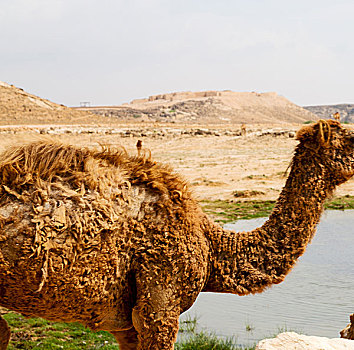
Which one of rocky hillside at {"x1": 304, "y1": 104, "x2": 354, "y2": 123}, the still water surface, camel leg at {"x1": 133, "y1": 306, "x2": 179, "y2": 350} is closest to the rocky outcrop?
camel leg at {"x1": 133, "y1": 306, "x2": 179, "y2": 350}

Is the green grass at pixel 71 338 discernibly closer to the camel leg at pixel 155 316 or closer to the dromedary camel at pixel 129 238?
the dromedary camel at pixel 129 238

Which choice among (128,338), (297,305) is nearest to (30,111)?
(297,305)

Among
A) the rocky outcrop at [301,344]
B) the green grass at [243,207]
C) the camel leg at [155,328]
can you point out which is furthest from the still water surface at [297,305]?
the green grass at [243,207]

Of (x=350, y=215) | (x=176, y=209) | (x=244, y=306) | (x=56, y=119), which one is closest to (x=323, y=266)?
(x=244, y=306)

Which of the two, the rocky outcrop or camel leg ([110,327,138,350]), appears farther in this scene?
camel leg ([110,327,138,350])

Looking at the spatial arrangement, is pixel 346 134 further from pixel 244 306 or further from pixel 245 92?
pixel 245 92

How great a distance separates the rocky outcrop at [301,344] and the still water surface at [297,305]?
2.30 metres

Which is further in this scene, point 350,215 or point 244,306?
point 350,215

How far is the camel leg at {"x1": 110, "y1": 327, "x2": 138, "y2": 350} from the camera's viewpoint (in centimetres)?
407

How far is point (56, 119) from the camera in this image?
1861 inches

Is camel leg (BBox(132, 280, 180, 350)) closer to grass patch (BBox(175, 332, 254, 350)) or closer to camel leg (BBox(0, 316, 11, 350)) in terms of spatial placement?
camel leg (BBox(0, 316, 11, 350))

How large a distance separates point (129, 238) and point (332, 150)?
1.86 m

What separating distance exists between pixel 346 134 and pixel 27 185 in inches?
103

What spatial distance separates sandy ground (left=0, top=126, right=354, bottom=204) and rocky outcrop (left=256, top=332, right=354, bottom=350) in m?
5.75
